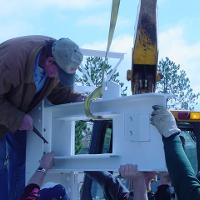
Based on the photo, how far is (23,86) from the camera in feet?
12.0

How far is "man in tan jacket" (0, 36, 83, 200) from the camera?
3549mm

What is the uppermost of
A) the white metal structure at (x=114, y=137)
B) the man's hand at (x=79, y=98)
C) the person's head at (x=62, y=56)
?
the person's head at (x=62, y=56)

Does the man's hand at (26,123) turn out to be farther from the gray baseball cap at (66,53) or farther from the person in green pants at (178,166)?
the person in green pants at (178,166)

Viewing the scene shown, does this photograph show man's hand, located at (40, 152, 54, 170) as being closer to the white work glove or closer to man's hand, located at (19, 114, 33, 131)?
man's hand, located at (19, 114, 33, 131)

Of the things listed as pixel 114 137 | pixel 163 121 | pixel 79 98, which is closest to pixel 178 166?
pixel 163 121

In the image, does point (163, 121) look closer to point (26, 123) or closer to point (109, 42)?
point (109, 42)

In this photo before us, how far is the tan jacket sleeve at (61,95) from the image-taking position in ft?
12.8

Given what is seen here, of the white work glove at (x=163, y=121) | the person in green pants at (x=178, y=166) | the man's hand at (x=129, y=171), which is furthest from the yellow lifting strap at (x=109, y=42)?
the person in green pants at (x=178, y=166)

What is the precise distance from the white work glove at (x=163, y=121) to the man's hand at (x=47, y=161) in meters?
0.93

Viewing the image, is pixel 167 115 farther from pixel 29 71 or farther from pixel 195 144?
pixel 195 144

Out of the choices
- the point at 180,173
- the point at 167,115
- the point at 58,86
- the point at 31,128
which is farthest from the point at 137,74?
the point at 180,173

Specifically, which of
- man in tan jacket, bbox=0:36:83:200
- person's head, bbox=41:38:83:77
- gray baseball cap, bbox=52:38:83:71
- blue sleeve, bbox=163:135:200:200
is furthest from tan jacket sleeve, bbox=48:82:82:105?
blue sleeve, bbox=163:135:200:200

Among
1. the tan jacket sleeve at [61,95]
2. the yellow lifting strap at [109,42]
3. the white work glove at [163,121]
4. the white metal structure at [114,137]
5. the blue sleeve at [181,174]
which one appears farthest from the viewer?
the tan jacket sleeve at [61,95]

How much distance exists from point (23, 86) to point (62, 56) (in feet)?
1.16
